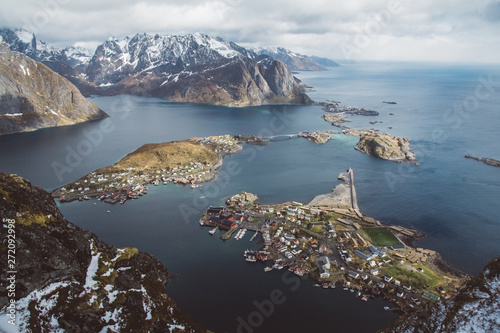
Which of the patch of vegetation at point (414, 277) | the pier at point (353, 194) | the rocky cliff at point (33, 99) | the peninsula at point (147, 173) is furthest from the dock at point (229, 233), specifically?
the rocky cliff at point (33, 99)

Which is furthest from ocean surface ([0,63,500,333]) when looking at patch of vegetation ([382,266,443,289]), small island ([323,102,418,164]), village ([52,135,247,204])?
patch of vegetation ([382,266,443,289])

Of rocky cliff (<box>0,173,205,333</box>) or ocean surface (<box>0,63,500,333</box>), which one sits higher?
rocky cliff (<box>0,173,205,333</box>)

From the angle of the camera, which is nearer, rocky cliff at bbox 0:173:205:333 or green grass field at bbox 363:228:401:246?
rocky cliff at bbox 0:173:205:333

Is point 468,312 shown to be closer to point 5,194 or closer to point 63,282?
point 63,282

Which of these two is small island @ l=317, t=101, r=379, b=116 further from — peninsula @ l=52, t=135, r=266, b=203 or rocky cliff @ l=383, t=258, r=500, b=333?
rocky cliff @ l=383, t=258, r=500, b=333

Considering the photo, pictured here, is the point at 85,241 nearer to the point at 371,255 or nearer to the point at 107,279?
the point at 107,279

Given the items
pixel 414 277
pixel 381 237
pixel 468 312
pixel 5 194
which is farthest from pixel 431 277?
pixel 5 194

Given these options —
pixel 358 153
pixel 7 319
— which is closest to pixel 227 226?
pixel 7 319
